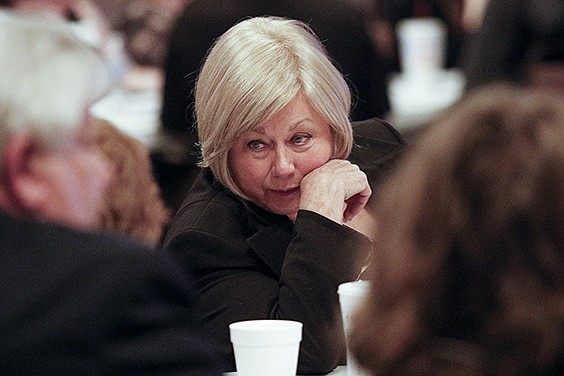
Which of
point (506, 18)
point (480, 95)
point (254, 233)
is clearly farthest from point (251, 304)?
point (506, 18)

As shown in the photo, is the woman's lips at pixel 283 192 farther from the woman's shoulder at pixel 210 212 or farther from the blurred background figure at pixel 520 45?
the blurred background figure at pixel 520 45

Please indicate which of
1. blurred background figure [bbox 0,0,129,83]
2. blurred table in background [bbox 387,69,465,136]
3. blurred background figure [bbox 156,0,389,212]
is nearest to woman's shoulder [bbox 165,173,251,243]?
blurred background figure [bbox 156,0,389,212]

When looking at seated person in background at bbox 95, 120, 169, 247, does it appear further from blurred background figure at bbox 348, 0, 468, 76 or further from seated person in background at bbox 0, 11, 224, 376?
blurred background figure at bbox 348, 0, 468, 76

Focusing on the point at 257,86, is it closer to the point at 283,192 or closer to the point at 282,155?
the point at 282,155

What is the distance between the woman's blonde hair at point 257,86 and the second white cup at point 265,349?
0.68 m

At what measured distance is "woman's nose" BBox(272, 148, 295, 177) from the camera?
115 inches

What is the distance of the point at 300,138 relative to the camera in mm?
2938

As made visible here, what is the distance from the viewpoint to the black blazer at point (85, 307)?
1.55 m

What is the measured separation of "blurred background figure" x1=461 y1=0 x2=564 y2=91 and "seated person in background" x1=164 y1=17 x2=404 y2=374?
83 cm

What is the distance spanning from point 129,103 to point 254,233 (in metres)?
3.14

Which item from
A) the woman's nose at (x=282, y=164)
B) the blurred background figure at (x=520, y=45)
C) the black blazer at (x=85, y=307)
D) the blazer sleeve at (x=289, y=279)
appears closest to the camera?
the black blazer at (x=85, y=307)

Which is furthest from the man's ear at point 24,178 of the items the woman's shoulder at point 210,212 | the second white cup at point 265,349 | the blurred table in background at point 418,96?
the blurred table in background at point 418,96

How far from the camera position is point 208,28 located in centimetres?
487

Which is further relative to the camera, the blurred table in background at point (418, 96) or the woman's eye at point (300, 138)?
the blurred table in background at point (418, 96)
